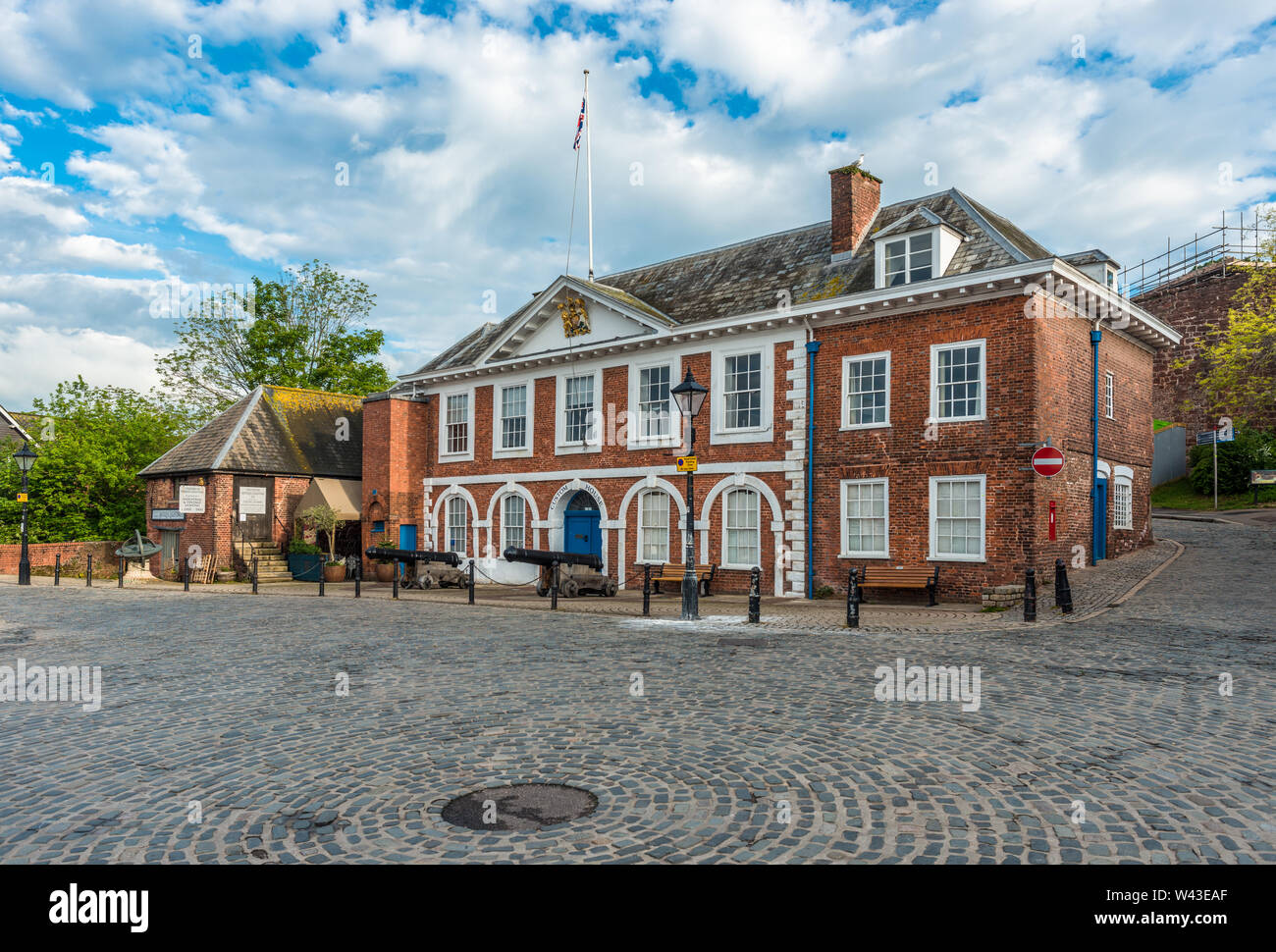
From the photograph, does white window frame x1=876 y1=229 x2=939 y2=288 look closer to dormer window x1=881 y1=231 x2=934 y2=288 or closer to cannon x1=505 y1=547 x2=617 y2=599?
dormer window x1=881 y1=231 x2=934 y2=288

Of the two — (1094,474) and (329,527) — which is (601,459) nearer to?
(329,527)

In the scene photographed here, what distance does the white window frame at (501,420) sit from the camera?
2623cm

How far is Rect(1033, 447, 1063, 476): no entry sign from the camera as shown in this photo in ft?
48.0

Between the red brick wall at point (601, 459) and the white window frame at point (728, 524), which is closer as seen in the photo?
the red brick wall at point (601, 459)

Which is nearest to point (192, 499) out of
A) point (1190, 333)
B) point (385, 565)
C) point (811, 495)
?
point (385, 565)

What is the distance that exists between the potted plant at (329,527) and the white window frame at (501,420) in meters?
6.98

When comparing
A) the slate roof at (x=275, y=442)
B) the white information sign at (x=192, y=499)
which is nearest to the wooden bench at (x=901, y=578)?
the slate roof at (x=275, y=442)

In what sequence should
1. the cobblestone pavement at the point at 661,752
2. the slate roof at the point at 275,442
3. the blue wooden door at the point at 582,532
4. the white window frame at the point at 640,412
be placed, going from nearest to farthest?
the cobblestone pavement at the point at 661,752, the white window frame at the point at 640,412, the blue wooden door at the point at 582,532, the slate roof at the point at 275,442

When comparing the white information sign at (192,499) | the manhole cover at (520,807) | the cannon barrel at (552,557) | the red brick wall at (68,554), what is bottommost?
the red brick wall at (68,554)

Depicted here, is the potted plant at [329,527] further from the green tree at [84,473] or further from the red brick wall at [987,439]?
the red brick wall at [987,439]

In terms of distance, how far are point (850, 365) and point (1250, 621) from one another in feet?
30.9

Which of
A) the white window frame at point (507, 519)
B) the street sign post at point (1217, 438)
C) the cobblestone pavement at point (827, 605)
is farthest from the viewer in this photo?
the street sign post at point (1217, 438)
